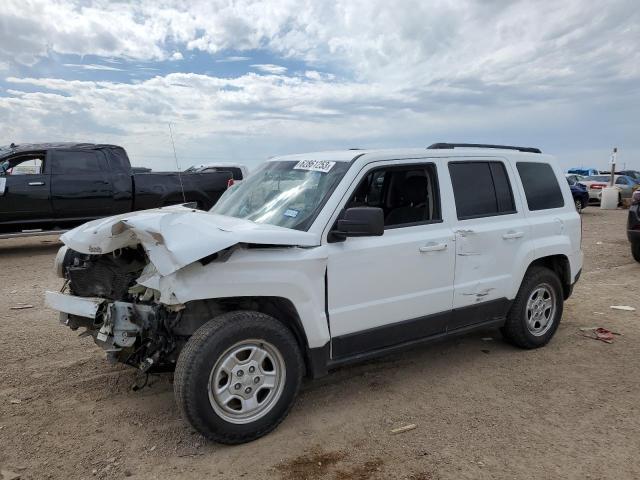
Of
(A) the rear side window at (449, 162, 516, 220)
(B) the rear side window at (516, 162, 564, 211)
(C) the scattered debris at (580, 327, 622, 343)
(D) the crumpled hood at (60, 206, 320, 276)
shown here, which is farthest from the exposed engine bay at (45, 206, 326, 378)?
(C) the scattered debris at (580, 327, 622, 343)

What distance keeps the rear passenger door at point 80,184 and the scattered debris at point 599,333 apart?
9362mm

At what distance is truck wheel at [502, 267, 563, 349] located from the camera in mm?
5008

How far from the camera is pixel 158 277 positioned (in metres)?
3.38

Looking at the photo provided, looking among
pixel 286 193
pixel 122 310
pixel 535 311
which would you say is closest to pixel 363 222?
pixel 286 193

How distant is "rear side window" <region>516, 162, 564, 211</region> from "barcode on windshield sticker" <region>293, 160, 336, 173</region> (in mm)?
2051

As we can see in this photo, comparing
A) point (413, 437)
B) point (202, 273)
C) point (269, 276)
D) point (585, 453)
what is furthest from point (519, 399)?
point (202, 273)

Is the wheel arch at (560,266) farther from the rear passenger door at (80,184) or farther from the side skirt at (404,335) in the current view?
the rear passenger door at (80,184)

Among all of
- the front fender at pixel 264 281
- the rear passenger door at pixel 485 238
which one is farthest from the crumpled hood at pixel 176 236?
the rear passenger door at pixel 485 238

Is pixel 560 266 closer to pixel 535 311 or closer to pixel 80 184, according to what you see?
pixel 535 311

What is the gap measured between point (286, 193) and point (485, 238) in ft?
5.81

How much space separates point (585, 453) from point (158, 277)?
289cm

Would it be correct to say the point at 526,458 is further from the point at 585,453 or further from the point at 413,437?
the point at 413,437

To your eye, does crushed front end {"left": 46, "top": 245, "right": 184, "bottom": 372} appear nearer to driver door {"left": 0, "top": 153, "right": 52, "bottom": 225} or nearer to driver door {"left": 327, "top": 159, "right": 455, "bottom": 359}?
driver door {"left": 327, "top": 159, "right": 455, "bottom": 359}

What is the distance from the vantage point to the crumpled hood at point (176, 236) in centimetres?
317
